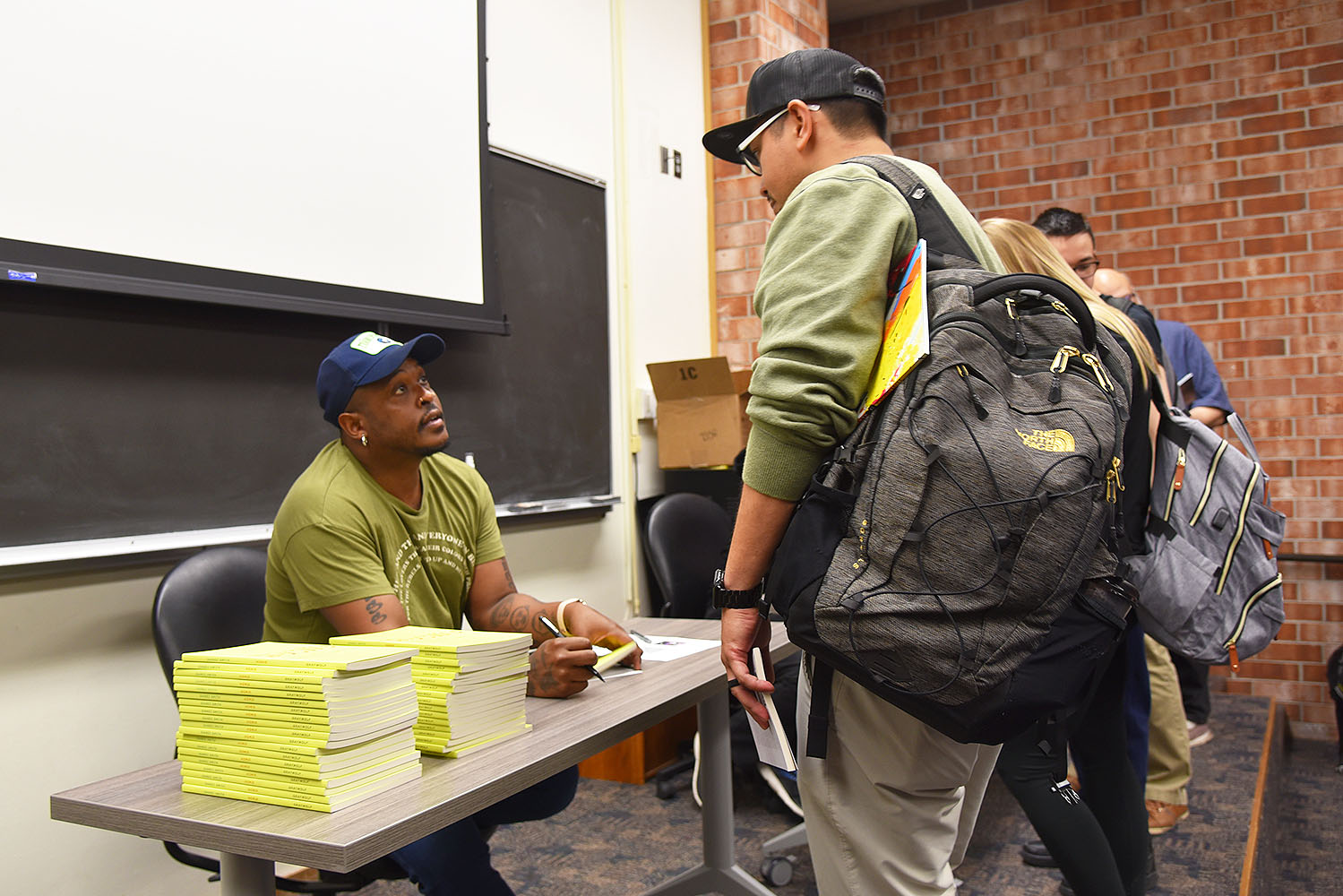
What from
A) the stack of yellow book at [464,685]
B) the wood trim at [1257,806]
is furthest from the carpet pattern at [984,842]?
the stack of yellow book at [464,685]

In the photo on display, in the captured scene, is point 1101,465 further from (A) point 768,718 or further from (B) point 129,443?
(B) point 129,443

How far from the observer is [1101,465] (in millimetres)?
1041

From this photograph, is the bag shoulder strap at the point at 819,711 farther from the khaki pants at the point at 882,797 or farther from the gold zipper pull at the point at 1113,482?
the gold zipper pull at the point at 1113,482

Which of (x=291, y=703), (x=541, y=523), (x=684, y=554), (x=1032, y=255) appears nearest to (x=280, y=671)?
(x=291, y=703)

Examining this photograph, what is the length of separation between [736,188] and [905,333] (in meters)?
2.99

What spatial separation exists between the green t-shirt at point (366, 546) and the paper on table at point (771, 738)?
685mm

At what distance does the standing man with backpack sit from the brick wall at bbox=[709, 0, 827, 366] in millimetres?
2704

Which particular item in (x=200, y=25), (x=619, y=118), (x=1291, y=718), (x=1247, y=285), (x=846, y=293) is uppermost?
(x=619, y=118)

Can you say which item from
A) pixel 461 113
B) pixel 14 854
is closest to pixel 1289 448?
pixel 461 113

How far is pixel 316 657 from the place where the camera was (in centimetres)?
115

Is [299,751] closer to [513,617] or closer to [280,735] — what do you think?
[280,735]

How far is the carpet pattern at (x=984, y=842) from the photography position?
234 cm

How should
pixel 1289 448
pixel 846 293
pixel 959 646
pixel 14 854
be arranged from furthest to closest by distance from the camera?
pixel 1289 448 < pixel 14 854 < pixel 846 293 < pixel 959 646

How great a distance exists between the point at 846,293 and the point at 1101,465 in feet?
1.07
